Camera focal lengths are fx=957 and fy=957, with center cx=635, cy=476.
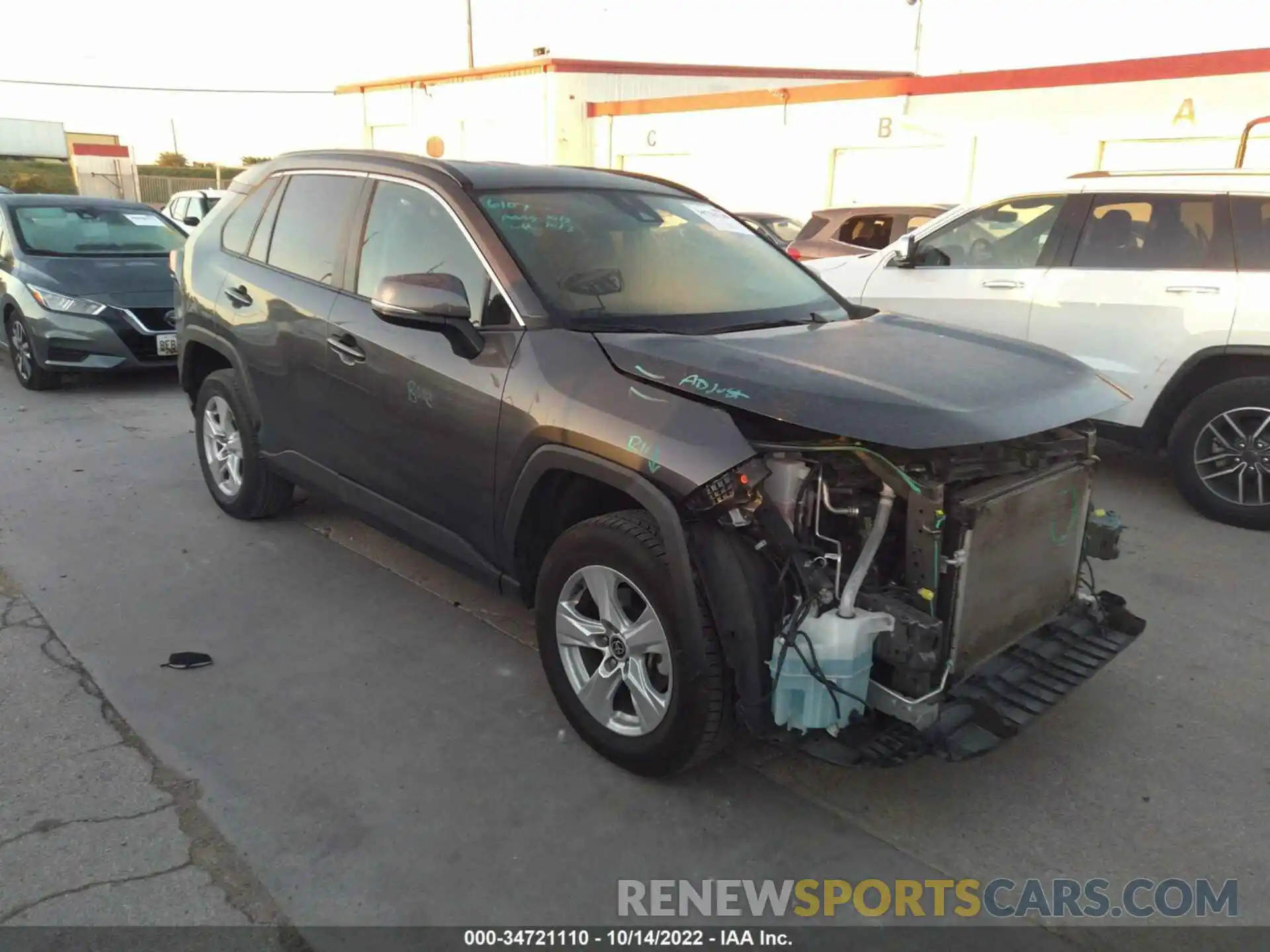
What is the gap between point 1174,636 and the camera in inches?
163

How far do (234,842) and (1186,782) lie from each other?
300cm

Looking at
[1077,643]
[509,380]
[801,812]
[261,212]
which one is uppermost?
[261,212]

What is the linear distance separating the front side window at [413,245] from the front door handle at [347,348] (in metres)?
0.20

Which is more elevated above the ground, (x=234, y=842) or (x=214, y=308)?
(x=214, y=308)

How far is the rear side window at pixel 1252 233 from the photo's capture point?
17.7 feet

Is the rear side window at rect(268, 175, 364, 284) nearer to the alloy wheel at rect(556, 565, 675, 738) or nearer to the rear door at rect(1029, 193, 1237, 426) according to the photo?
the alloy wheel at rect(556, 565, 675, 738)

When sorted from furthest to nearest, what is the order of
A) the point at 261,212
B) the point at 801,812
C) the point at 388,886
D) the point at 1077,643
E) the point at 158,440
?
the point at 158,440
the point at 261,212
the point at 1077,643
the point at 801,812
the point at 388,886

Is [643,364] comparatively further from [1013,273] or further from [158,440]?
[158,440]

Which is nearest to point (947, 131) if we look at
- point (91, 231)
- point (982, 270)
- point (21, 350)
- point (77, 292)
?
point (982, 270)

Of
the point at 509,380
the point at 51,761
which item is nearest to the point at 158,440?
the point at 51,761

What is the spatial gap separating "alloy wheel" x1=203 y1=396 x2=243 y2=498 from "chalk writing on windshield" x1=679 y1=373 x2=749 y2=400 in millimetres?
3069

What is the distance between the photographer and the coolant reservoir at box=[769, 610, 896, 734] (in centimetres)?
261

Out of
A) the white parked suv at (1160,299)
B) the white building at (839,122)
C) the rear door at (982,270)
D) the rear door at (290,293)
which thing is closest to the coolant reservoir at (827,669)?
the rear door at (290,293)

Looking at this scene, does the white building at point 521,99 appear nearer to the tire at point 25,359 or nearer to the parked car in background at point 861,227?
the parked car in background at point 861,227
